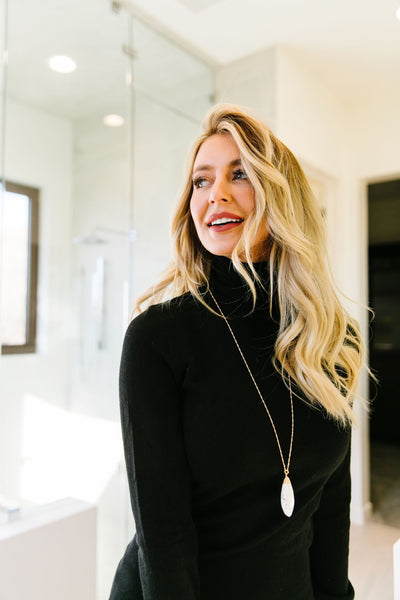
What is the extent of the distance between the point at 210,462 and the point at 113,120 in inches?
75.1

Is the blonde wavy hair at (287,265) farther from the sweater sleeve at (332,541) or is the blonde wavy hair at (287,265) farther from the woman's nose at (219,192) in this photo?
the sweater sleeve at (332,541)

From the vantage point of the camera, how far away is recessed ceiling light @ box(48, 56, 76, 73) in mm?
1963

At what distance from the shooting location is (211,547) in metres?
0.76

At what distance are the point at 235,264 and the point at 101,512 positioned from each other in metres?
1.67

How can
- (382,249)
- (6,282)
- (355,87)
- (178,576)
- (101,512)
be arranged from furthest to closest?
(382,249) → (355,87) → (101,512) → (6,282) → (178,576)

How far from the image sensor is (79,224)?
2.02 m

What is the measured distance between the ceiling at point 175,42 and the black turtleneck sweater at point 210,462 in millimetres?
1455

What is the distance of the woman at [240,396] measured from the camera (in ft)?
2.31

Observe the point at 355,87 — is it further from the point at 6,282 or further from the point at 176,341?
the point at 176,341

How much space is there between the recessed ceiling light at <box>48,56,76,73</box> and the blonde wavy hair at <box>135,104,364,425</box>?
1335 millimetres

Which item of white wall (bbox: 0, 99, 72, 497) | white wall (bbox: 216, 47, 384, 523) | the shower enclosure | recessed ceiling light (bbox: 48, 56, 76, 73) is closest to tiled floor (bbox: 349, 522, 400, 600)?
white wall (bbox: 216, 47, 384, 523)

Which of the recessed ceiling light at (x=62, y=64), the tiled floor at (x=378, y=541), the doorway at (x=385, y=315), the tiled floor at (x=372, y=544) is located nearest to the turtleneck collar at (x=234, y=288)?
the recessed ceiling light at (x=62, y=64)

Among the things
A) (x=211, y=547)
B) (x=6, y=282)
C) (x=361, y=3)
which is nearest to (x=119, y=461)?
(x=6, y=282)

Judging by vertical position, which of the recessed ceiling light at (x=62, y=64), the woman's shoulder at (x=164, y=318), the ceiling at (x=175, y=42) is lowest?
the woman's shoulder at (x=164, y=318)
